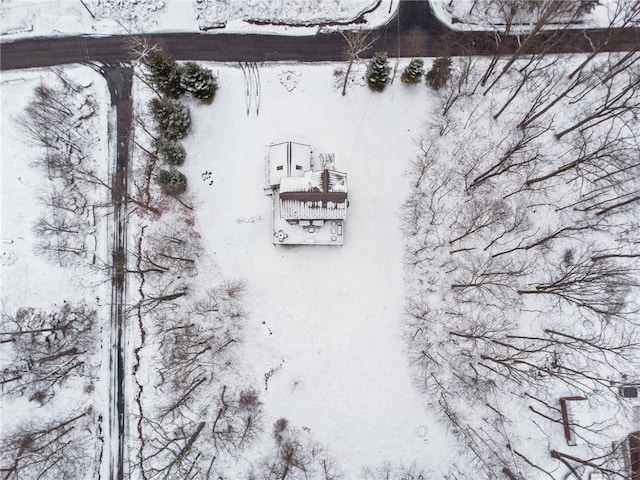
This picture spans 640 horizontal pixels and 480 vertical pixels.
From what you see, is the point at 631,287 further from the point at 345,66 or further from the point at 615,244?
the point at 345,66

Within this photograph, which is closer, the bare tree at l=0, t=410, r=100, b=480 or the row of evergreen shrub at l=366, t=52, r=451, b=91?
the bare tree at l=0, t=410, r=100, b=480

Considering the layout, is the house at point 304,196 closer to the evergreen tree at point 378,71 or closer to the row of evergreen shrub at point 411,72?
the evergreen tree at point 378,71

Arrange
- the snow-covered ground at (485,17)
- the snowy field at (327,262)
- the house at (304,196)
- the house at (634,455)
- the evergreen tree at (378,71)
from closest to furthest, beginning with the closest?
the house at (634,455)
the house at (304,196)
the evergreen tree at (378,71)
the snowy field at (327,262)
the snow-covered ground at (485,17)

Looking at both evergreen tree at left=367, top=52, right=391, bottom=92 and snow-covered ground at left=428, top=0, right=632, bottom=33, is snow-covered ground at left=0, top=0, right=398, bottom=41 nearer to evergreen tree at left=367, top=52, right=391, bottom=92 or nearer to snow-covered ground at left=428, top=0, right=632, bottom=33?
snow-covered ground at left=428, top=0, right=632, bottom=33

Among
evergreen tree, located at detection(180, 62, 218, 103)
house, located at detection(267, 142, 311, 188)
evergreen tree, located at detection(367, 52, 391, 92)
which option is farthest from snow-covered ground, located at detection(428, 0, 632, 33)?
evergreen tree, located at detection(180, 62, 218, 103)

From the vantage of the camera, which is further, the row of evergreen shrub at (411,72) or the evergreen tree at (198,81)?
the evergreen tree at (198,81)

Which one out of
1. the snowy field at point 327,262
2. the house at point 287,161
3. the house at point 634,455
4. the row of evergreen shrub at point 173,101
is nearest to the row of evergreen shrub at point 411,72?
the snowy field at point 327,262
